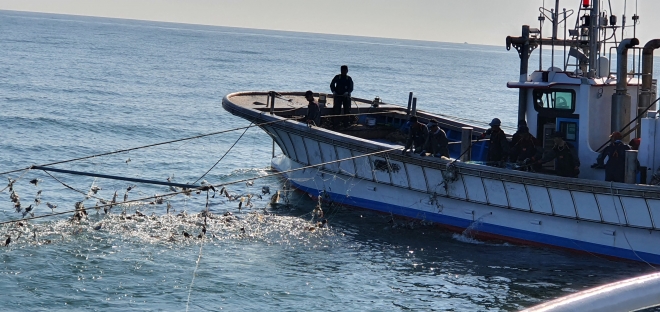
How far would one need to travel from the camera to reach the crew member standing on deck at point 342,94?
19094mm

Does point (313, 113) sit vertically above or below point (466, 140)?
above

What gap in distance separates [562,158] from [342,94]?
6614 mm

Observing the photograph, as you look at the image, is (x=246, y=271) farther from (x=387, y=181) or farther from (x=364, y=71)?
(x=364, y=71)

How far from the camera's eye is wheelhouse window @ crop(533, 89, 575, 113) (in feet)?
50.5

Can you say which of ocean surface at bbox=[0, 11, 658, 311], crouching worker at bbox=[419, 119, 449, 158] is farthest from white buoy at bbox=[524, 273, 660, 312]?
crouching worker at bbox=[419, 119, 449, 158]

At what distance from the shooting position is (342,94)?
1931 centimetres

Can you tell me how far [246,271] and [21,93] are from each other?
33.0 metres

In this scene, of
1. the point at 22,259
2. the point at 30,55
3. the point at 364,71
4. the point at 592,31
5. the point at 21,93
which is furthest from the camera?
the point at 364,71

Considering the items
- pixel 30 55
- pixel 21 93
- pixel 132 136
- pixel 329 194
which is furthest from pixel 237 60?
pixel 329 194

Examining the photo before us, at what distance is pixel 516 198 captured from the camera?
1470 centimetres

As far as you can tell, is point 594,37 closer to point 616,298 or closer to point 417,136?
point 417,136

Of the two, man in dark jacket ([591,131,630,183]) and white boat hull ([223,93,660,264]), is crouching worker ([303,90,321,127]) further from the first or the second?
man in dark jacket ([591,131,630,183])

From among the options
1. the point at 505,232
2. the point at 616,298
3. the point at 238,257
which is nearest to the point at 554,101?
the point at 505,232

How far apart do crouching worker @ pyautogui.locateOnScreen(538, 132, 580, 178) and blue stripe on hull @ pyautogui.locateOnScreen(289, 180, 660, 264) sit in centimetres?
124
